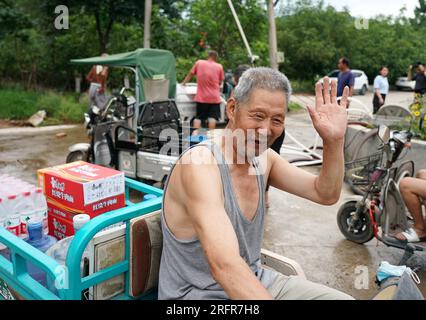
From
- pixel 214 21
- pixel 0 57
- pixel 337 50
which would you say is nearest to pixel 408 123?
pixel 214 21

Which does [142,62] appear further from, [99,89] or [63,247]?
[63,247]

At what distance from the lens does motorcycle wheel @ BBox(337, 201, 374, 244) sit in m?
3.89

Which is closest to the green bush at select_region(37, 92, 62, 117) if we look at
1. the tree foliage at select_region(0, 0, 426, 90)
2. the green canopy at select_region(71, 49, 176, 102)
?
the tree foliage at select_region(0, 0, 426, 90)

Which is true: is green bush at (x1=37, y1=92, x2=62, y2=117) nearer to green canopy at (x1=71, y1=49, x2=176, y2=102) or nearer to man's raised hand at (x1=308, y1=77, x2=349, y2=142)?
green canopy at (x1=71, y1=49, x2=176, y2=102)

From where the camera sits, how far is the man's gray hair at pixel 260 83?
5.38 feet

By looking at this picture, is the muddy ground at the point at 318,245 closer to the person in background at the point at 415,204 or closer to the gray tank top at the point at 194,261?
the person in background at the point at 415,204

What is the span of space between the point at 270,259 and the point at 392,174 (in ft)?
7.61

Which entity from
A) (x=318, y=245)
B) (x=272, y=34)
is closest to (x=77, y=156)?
(x=318, y=245)

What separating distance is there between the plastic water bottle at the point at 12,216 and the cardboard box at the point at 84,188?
20 centimetres

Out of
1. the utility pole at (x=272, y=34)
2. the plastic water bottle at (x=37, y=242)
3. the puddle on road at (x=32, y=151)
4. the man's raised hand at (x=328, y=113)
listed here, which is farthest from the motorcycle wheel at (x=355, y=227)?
the utility pole at (x=272, y=34)

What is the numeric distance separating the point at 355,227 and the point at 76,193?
114 inches

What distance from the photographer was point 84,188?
2.04 m

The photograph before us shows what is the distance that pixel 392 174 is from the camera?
3.85 m

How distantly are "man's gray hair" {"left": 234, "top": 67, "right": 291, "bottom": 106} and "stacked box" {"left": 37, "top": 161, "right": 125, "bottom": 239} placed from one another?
0.93 meters
